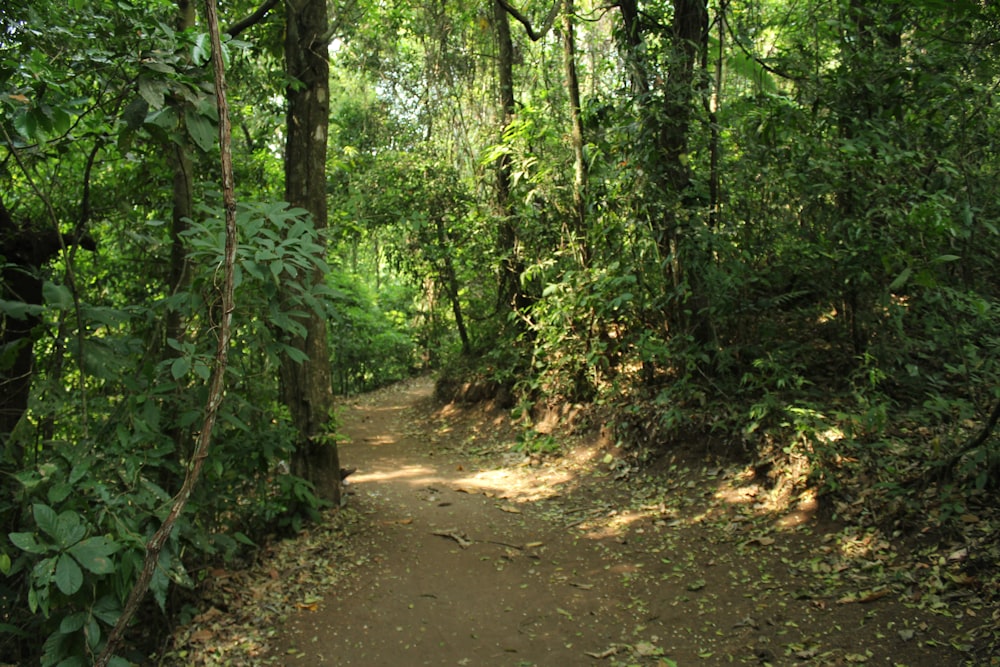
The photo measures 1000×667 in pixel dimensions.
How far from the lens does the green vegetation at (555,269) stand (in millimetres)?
3645

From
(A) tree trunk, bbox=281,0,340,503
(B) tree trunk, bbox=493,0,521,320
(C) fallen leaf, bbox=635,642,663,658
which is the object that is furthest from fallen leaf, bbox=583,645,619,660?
(B) tree trunk, bbox=493,0,521,320

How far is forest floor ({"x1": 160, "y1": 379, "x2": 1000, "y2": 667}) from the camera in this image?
3.94m

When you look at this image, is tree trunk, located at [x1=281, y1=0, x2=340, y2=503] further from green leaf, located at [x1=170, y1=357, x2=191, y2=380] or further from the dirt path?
green leaf, located at [x1=170, y1=357, x2=191, y2=380]

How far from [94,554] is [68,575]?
125 mm

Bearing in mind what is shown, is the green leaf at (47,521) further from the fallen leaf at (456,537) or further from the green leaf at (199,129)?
the fallen leaf at (456,537)

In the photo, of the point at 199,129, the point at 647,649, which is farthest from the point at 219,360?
the point at 647,649

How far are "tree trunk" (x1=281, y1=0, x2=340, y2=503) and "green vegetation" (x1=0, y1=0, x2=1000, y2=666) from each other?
25mm

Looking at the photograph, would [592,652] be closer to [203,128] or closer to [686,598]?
[686,598]

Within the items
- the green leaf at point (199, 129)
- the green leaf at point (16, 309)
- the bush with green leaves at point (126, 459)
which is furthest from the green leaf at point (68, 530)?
the green leaf at point (199, 129)

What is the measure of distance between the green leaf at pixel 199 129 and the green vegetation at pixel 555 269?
1cm

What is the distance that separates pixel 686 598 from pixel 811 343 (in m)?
3.38

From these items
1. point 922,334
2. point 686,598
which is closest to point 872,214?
point 922,334

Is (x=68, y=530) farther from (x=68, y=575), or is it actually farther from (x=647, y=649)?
(x=647, y=649)

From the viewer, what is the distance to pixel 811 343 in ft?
22.7
